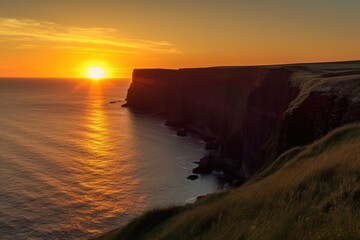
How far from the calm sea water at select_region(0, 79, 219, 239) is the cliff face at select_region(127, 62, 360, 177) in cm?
965

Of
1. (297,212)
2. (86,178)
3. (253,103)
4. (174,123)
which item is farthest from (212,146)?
(297,212)

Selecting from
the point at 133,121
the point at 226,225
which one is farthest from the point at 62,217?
the point at 133,121

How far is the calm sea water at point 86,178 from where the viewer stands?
140 ft

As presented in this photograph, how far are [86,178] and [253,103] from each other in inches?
1391

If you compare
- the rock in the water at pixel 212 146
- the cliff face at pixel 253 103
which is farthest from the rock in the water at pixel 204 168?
the rock in the water at pixel 212 146

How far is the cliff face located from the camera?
1247 inches

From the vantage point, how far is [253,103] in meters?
71.1

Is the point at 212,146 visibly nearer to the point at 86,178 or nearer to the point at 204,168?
the point at 204,168

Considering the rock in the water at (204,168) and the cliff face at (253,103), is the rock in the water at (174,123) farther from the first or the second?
the rock in the water at (204,168)

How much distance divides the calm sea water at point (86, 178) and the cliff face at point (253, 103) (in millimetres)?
9651

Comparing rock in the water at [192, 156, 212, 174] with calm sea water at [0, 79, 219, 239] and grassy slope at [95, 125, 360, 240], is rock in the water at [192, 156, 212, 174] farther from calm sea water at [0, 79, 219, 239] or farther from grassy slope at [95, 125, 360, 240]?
grassy slope at [95, 125, 360, 240]

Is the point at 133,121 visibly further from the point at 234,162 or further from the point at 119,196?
the point at 119,196

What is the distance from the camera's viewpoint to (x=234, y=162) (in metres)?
69.4

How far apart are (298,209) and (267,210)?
1.55 m
